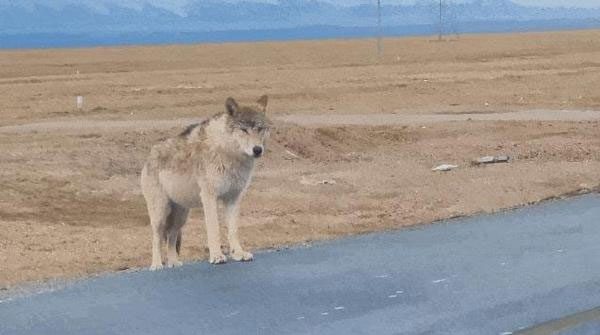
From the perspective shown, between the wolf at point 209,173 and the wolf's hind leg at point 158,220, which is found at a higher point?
the wolf at point 209,173

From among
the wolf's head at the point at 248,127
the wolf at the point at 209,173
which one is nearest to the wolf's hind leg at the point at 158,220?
A: the wolf at the point at 209,173

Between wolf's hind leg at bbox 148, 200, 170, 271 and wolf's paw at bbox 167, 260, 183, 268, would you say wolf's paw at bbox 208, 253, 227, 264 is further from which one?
wolf's hind leg at bbox 148, 200, 170, 271

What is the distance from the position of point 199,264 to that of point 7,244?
5.75 metres

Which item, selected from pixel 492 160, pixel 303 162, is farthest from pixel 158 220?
pixel 303 162

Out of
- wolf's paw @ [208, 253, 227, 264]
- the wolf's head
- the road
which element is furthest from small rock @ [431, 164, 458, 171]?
wolf's paw @ [208, 253, 227, 264]

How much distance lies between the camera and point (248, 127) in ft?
27.6

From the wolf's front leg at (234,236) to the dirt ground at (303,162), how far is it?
2361 millimetres

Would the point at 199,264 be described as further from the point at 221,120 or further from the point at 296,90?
the point at 296,90

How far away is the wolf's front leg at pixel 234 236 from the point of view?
841cm

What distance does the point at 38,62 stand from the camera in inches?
3265

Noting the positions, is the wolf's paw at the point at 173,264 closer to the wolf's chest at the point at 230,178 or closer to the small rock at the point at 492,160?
the wolf's chest at the point at 230,178

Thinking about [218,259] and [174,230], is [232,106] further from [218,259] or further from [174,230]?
[174,230]

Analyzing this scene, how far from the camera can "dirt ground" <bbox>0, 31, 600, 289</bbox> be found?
1427cm

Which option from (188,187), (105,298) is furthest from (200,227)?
(105,298)
